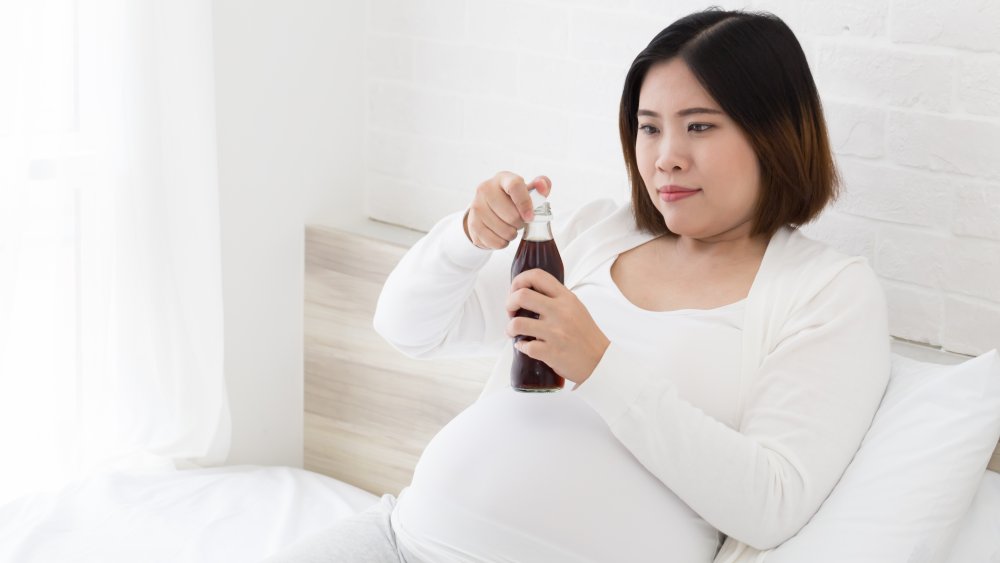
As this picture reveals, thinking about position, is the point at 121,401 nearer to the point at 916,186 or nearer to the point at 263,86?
the point at 263,86

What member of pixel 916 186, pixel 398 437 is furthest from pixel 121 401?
pixel 916 186

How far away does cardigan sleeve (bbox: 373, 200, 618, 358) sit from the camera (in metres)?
1.63

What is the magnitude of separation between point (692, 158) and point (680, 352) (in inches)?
9.9

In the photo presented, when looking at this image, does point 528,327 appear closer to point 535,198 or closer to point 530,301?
point 530,301

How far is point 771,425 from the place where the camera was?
55.3 inches

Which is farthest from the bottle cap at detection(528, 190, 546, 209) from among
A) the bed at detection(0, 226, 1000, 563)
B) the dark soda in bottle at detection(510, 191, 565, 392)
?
the bed at detection(0, 226, 1000, 563)

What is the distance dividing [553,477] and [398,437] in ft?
3.09

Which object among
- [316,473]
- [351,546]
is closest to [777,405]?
[351,546]

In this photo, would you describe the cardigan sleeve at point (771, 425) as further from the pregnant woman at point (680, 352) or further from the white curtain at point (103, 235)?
the white curtain at point (103, 235)

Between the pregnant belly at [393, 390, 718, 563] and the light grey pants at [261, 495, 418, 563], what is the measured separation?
0.10m

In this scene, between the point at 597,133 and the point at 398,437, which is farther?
the point at 398,437

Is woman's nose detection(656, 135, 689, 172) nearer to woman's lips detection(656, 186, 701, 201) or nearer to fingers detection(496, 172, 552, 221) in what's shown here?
woman's lips detection(656, 186, 701, 201)

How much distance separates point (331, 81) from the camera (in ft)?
7.95

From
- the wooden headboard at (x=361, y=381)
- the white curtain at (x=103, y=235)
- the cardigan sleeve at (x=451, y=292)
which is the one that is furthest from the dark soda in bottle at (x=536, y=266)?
the white curtain at (x=103, y=235)
